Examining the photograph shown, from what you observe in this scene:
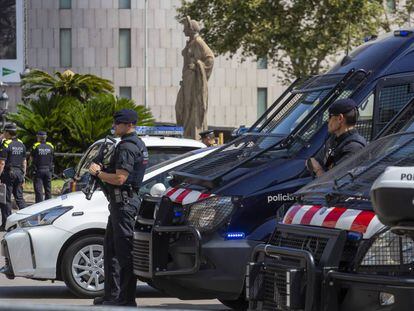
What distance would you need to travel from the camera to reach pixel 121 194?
10336 millimetres

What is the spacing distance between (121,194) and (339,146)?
2265 millimetres

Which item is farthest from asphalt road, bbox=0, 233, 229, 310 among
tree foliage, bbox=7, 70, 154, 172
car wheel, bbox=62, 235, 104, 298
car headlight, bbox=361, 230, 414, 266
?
tree foliage, bbox=7, 70, 154, 172

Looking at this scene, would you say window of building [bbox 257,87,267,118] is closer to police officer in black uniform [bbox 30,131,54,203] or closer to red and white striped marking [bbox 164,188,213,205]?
police officer in black uniform [bbox 30,131,54,203]

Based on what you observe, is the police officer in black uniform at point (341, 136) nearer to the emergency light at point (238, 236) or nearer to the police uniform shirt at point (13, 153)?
the emergency light at point (238, 236)

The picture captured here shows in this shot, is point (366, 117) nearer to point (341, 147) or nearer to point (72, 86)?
point (341, 147)

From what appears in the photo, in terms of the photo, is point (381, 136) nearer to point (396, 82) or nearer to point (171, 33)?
point (396, 82)

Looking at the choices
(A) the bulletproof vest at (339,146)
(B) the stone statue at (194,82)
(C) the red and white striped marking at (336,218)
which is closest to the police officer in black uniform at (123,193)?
(A) the bulletproof vest at (339,146)

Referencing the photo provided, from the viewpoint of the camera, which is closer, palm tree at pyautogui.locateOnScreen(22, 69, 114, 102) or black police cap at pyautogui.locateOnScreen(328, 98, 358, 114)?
black police cap at pyautogui.locateOnScreen(328, 98, 358, 114)

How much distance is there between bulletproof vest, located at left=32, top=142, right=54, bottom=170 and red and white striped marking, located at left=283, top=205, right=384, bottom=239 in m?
15.6

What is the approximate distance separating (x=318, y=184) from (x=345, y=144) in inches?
66.5

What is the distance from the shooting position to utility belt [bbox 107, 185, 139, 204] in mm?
10328

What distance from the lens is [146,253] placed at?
9797 mm

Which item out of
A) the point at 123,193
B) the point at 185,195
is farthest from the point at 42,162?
the point at 185,195

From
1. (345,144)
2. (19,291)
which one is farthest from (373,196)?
(19,291)
